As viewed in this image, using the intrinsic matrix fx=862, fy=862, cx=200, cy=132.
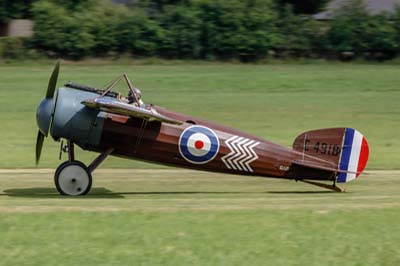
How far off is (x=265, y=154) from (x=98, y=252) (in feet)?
20.0

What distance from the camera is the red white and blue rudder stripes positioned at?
1474cm

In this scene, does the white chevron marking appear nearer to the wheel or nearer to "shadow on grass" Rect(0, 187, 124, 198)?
"shadow on grass" Rect(0, 187, 124, 198)

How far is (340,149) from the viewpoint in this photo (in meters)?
14.8

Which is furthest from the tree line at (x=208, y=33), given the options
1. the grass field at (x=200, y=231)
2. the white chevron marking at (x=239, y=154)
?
the grass field at (x=200, y=231)

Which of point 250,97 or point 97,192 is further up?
point 250,97

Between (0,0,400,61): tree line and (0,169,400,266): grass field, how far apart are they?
2886 centimetres

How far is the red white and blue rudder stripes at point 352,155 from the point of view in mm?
14742

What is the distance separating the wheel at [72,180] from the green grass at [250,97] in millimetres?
4104

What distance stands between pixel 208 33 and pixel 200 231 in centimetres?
3369

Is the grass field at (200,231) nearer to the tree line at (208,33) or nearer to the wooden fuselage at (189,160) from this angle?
the wooden fuselage at (189,160)

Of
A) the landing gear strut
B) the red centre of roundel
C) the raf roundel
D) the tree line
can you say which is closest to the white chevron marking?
the raf roundel

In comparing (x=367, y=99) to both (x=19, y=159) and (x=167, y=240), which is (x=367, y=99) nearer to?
(x=19, y=159)

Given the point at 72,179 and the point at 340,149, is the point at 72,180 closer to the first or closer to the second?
the point at 72,179

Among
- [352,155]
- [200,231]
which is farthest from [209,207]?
[352,155]
